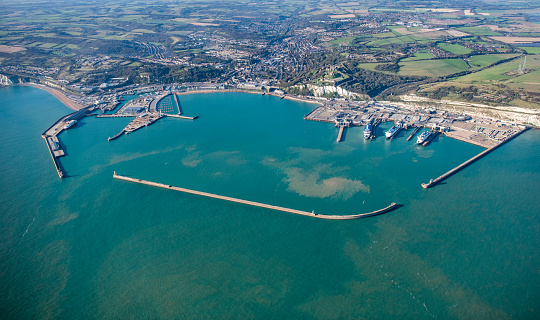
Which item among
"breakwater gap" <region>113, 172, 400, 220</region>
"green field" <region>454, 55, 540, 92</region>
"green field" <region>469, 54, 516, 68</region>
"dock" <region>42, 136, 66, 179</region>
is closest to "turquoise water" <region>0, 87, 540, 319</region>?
"breakwater gap" <region>113, 172, 400, 220</region>

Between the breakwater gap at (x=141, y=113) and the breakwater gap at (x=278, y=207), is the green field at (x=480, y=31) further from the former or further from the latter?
the breakwater gap at (x=278, y=207)

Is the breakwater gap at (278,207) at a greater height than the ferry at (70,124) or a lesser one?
lesser

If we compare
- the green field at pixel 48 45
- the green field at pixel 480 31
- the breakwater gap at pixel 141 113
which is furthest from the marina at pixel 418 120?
the green field at pixel 48 45

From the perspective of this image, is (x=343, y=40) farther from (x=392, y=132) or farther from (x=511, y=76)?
(x=392, y=132)

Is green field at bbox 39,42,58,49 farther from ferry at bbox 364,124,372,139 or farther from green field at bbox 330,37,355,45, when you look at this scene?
ferry at bbox 364,124,372,139

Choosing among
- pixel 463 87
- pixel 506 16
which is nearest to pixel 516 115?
pixel 463 87

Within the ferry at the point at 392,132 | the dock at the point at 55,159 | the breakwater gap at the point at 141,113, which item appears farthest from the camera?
the breakwater gap at the point at 141,113
